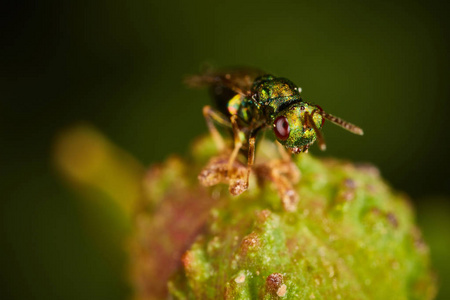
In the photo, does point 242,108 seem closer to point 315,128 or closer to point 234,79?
point 234,79

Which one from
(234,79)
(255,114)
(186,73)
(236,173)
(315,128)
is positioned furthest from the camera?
(186,73)

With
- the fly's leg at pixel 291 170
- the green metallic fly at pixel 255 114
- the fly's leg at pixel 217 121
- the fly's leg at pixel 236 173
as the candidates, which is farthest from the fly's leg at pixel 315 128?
the fly's leg at pixel 217 121

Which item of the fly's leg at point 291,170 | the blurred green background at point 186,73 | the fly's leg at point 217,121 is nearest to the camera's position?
the fly's leg at point 291,170

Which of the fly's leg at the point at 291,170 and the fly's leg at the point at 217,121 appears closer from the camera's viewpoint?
the fly's leg at the point at 291,170

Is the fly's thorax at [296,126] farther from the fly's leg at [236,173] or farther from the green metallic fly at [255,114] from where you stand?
the fly's leg at [236,173]

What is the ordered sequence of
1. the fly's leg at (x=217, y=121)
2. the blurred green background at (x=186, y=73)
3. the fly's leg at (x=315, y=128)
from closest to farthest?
the fly's leg at (x=315, y=128) → the fly's leg at (x=217, y=121) → the blurred green background at (x=186, y=73)

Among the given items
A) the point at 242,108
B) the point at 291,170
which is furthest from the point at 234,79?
the point at 291,170

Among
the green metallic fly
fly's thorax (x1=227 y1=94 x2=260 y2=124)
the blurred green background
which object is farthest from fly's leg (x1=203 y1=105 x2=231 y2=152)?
the blurred green background

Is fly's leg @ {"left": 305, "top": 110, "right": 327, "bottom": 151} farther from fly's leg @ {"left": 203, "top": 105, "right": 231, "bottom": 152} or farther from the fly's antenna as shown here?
fly's leg @ {"left": 203, "top": 105, "right": 231, "bottom": 152}
